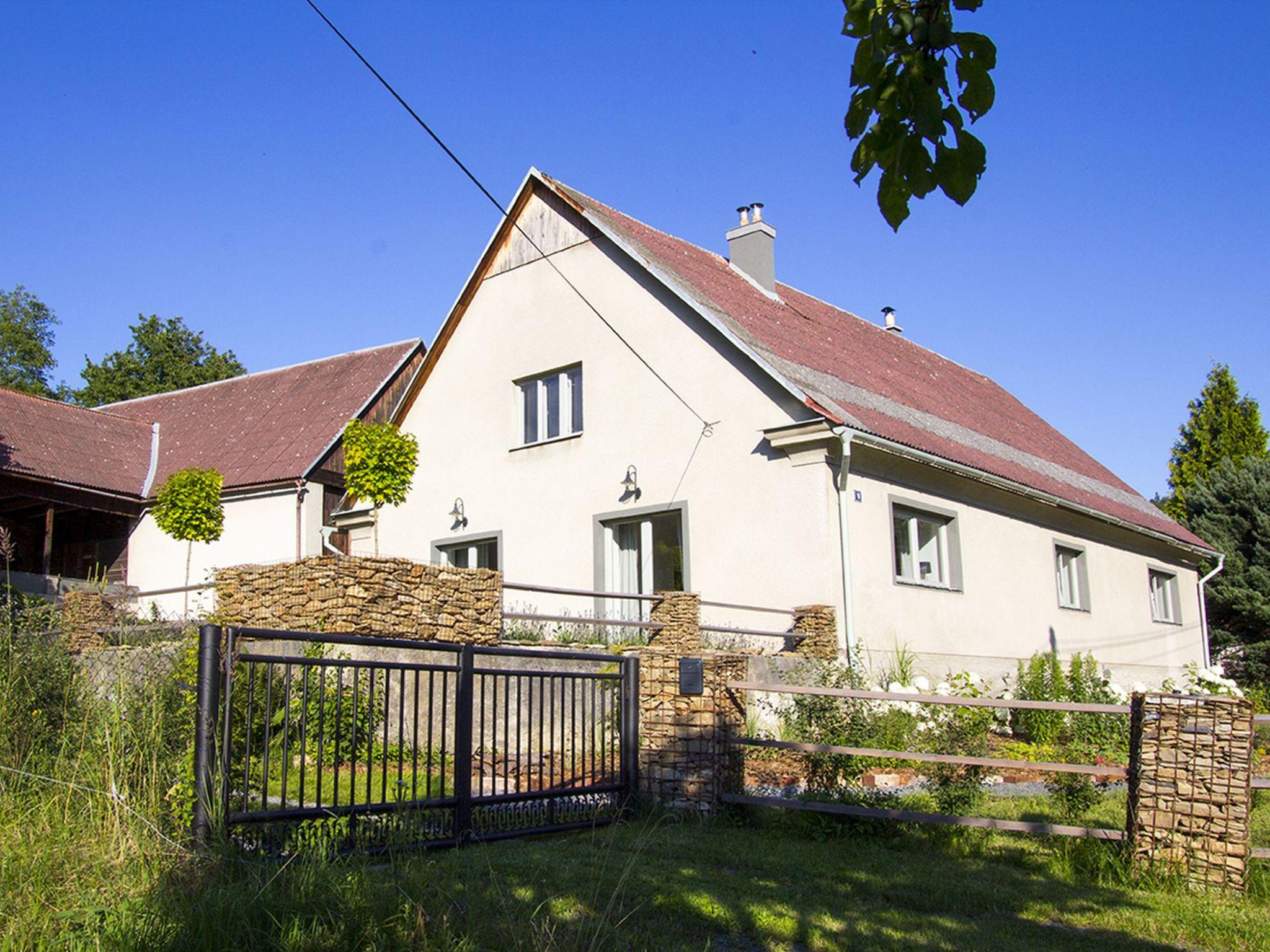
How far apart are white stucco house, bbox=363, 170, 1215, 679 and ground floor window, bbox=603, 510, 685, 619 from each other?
0.11ft

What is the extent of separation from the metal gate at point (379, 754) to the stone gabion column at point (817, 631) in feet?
9.24

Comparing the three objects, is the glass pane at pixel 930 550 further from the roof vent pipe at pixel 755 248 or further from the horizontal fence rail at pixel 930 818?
the horizontal fence rail at pixel 930 818

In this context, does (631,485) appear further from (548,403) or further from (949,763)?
(949,763)

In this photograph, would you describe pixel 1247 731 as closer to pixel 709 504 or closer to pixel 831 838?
pixel 831 838

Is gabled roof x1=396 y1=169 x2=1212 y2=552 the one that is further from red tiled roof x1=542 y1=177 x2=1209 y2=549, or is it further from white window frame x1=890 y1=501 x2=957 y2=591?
white window frame x1=890 y1=501 x2=957 y2=591

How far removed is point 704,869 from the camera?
6332 millimetres

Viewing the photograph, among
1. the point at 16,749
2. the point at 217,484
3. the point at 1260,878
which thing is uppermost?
the point at 217,484

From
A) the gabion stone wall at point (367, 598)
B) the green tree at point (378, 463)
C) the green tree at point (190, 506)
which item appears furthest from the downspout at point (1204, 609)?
the green tree at point (190, 506)

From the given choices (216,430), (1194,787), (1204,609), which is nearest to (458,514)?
(216,430)

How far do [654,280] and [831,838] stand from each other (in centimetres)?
990

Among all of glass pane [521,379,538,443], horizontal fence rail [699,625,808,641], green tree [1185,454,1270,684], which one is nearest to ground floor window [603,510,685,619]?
horizontal fence rail [699,625,808,641]

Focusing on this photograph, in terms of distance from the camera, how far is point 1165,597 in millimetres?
22531

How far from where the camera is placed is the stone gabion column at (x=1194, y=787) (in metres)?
6.21

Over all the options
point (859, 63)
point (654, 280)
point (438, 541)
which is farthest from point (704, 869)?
point (438, 541)
